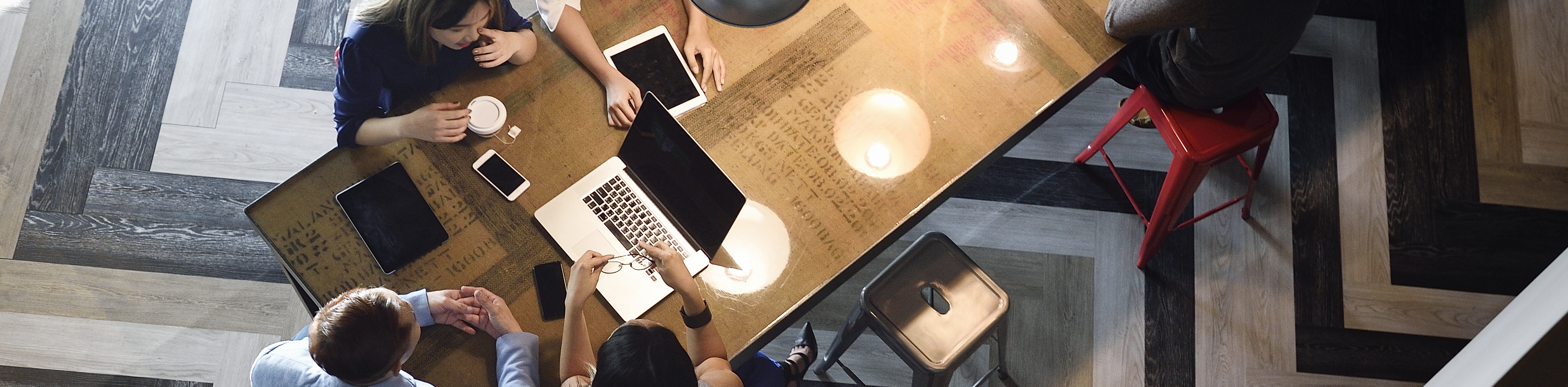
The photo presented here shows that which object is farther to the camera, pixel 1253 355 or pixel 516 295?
pixel 1253 355

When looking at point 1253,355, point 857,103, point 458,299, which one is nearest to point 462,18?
point 458,299

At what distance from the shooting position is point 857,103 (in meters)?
2.00

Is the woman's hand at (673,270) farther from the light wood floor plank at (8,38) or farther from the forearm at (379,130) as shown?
the light wood floor plank at (8,38)

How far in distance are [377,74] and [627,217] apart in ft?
2.10

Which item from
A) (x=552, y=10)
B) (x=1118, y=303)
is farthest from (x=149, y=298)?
(x=1118, y=303)

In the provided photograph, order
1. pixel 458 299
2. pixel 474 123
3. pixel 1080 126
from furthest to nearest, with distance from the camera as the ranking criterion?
pixel 1080 126
pixel 474 123
pixel 458 299

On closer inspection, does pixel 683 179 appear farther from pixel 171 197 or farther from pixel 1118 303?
pixel 171 197

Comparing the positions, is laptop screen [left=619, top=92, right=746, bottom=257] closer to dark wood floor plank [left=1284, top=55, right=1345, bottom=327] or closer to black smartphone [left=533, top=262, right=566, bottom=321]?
black smartphone [left=533, top=262, right=566, bottom=321]

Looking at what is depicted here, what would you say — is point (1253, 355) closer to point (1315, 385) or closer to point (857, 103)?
point (1315, 385)

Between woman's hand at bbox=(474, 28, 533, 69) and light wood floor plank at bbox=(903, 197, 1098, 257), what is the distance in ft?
4.58

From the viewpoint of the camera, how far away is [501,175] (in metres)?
1.90

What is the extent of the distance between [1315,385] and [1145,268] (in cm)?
61

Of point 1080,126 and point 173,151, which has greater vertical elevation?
point 1080,126

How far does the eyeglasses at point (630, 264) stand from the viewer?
1845 mm
